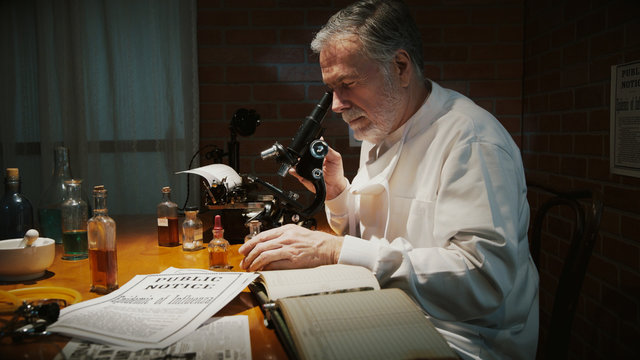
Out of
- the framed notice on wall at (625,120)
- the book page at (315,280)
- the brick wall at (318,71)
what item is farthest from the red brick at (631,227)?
the book page at (315,280)

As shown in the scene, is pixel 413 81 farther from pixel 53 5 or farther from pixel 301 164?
pixel 53 5

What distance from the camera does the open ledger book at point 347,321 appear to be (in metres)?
0.75

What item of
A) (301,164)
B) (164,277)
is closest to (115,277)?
(164,277)

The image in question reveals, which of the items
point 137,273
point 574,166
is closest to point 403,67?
point 137,273

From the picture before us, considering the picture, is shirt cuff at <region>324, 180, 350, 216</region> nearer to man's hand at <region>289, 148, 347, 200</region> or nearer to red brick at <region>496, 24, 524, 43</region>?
man's hand at <region>289, 148, 347, 200</region>

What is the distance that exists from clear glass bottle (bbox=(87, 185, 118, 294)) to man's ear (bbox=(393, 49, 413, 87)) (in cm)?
91

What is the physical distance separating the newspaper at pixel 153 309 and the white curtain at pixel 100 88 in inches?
64.9

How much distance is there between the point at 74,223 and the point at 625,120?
1.98 metres

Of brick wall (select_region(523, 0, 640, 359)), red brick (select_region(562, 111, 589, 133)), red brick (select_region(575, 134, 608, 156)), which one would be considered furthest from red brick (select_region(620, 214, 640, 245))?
red brick (select_region(562, 111, 589, 133))

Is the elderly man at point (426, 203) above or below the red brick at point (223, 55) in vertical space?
below

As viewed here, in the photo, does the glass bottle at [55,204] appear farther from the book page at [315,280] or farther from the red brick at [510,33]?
the red brick at [510,33]

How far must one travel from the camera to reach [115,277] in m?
1.15

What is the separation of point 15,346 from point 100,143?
2.08 metres

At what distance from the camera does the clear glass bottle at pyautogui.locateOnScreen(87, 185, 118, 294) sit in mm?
1130
